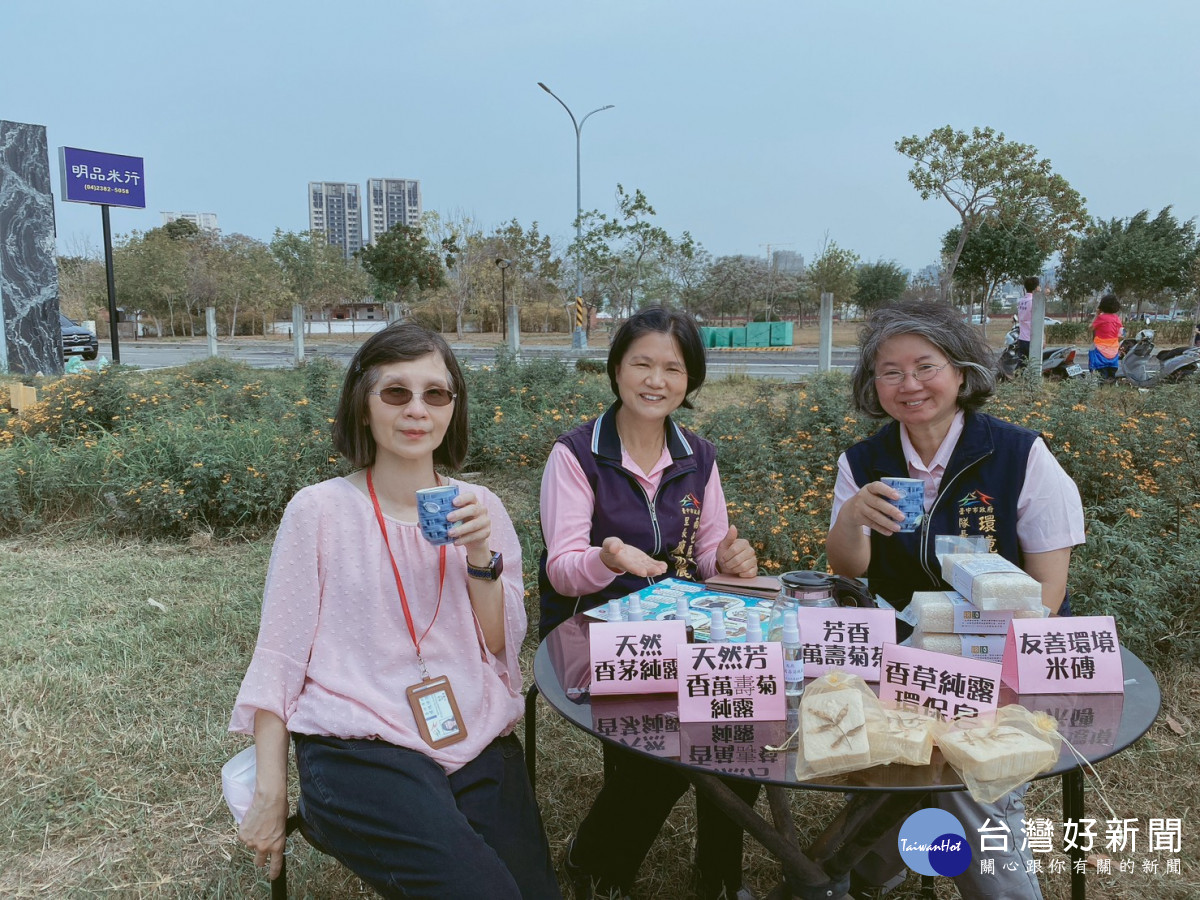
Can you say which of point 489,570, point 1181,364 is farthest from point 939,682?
point 1181,364

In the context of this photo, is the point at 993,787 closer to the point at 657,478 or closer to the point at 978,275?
the point at 657,478

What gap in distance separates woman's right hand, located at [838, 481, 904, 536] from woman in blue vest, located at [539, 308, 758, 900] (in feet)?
1.24

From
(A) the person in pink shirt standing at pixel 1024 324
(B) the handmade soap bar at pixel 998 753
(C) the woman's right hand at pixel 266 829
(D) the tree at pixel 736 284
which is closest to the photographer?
(B) the handmade soap bar at pixel 998 753

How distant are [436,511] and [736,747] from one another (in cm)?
65

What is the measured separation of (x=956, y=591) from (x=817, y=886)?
23.6 inches

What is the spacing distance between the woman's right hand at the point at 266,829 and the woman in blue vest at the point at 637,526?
0.73m

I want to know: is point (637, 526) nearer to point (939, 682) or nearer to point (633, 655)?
point (633, 655)

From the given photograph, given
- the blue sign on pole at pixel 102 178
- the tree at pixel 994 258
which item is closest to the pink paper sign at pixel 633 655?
the blue sign on pole at pixel 102 178

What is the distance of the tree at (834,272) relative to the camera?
3131cm

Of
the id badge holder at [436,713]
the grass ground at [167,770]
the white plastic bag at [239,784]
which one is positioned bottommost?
the grass ground at [167,770]

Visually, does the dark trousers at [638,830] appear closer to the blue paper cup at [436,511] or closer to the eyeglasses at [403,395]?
the blue paper cup at [436,511]

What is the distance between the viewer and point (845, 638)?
146 centimetres

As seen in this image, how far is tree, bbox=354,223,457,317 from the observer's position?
1275 inches

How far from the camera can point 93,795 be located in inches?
97.0
